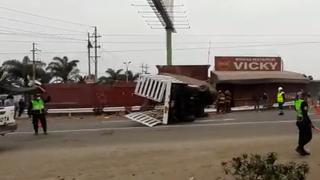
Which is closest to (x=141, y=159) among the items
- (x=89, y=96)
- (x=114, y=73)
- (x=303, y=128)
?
(x=303, y=128)

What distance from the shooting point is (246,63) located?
4856 cm

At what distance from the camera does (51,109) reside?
3678cm

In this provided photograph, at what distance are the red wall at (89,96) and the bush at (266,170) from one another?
91.8 feet

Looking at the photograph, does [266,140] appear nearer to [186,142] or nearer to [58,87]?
[186,142]

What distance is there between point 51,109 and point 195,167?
2493 centimetres

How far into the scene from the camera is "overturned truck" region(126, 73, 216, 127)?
25781 mm

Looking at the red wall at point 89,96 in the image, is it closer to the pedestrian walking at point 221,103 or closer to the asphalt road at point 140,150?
the pedestrian walking at point 221,103

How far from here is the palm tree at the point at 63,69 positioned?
9294cm

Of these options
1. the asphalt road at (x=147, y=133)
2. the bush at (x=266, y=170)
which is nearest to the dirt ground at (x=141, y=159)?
the asphalt road at (x=147, y=133)

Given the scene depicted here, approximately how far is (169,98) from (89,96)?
12.4 meters

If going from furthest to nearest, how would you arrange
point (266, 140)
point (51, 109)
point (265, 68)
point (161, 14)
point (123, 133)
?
point (161, 14), point (265, 68), point (51, 109), point (123, 133), point (266, 140)

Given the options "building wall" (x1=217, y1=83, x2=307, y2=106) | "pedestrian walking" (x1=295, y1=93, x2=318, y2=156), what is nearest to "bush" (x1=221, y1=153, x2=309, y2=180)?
"pedestrian walking" (x1=295, y1=93, x2=318, y2=156)

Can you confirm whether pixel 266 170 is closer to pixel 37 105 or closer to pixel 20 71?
pixel 37 105

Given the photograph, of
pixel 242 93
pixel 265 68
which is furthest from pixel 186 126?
pixel 265 68
